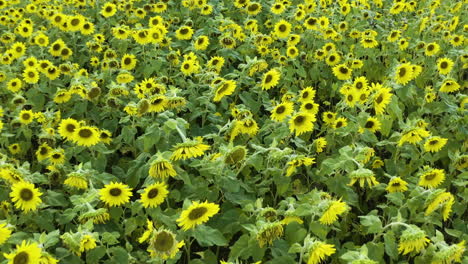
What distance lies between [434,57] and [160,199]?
321 centimetres

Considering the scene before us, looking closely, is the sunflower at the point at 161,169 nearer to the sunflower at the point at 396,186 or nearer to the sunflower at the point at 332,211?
the sunflower at the point at 332,211

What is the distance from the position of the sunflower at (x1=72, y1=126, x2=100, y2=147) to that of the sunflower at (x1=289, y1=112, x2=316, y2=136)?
1.14 m

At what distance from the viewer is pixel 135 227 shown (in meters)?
2.27

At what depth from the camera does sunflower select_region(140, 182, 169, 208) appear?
7.09 feet

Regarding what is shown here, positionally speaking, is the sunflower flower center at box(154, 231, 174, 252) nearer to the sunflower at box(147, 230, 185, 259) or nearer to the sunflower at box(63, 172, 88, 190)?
the sunflower at box(147, 230, 185, 259)

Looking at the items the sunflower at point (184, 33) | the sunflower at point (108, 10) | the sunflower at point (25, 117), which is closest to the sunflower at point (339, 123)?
the sunflower at point (184, 33)

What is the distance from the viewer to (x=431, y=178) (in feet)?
8.28

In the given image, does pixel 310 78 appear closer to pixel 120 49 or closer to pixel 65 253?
pixel 120 49

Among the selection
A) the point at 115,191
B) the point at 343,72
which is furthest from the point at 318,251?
the point at 343,72

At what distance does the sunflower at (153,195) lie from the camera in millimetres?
2162

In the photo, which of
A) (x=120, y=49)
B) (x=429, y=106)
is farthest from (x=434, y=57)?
(x=120, y=49)

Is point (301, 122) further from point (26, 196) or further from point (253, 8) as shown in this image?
point (253, 8)

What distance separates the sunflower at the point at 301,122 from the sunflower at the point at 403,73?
3.35 feet

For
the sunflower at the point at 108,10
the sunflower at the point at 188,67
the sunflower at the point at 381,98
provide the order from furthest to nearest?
1. the sunflower at the point at 108,10
2. the sunflower at the point at 188,67
3. the sunflower at the point at 381,98
